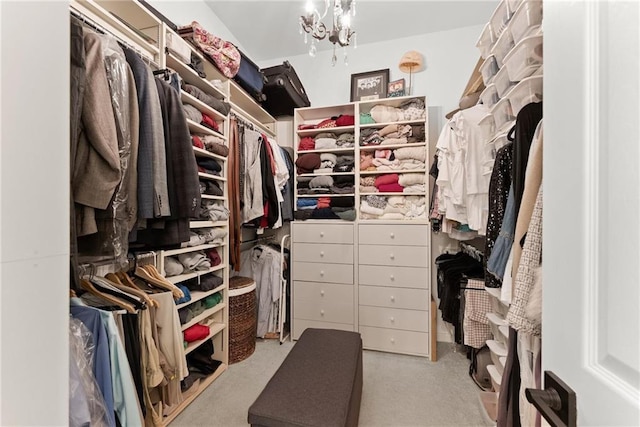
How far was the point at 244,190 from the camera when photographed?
2.18 m

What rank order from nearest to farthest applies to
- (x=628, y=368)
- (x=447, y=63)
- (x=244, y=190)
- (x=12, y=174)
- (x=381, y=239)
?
(x=628, y=368) < (x=12, y=174) < (x=244, y=190) < (x=381, y=239) < (x=447, y=63)

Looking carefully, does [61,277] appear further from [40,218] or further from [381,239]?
[381,239]

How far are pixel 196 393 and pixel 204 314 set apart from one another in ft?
1.57

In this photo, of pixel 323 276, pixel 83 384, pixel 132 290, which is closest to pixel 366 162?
pixel 323 276

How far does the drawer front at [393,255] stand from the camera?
2281 mm

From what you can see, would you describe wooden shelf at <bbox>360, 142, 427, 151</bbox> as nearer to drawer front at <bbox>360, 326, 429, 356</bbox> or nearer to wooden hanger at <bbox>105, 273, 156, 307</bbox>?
drawer front at <bbox>360, 326, 429, 356</bbox>

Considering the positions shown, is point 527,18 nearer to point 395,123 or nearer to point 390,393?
point 395,123

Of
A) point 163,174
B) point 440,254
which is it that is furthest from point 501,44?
point 440,254

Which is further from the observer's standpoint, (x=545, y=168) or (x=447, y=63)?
(x=447, y=63)

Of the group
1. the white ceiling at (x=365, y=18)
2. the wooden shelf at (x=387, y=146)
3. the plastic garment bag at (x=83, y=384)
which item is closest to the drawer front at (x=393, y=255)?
the wooden shelf at (x=387, y=146)

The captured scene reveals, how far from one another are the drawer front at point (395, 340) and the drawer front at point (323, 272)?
1.50 feet

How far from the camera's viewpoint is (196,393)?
5.78ft

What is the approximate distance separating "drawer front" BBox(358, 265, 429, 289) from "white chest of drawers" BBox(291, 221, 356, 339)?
4.7 inches

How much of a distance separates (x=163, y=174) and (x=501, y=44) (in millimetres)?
1537
